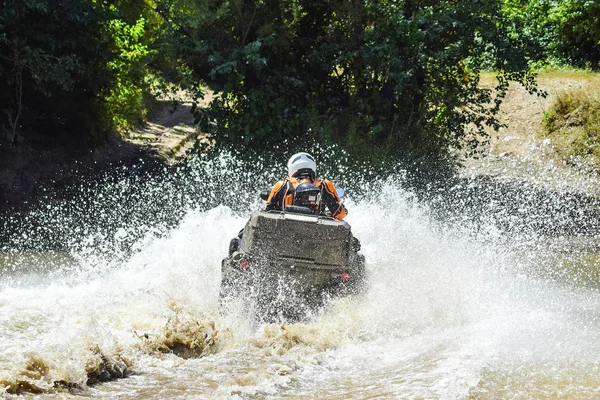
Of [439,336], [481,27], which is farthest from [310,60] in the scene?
[439,336]

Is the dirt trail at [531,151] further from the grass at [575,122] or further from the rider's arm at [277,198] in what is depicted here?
the rider's arm at [277,198]

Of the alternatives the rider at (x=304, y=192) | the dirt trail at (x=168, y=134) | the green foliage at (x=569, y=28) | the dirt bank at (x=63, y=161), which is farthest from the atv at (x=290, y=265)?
the green foliage at (x=569, y=28)

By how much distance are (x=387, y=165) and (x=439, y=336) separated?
8862 millimetres

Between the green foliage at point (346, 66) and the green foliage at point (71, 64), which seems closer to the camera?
the green foliage at point (71, 64)

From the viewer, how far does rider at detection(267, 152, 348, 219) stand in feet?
32.0

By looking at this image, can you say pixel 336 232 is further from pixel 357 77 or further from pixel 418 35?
pixel 357 77

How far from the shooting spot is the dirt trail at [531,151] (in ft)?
63.6

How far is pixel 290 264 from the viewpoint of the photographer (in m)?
8.84

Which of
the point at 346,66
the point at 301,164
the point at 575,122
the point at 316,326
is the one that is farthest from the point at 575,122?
the point at 316,326

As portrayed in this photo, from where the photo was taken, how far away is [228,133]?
1734 centimetres

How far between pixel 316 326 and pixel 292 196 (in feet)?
5.77

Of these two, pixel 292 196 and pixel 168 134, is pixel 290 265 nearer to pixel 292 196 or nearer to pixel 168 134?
pixel 292 196

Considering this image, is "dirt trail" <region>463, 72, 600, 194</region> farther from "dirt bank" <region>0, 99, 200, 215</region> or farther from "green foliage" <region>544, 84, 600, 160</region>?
"dirt bank" <region>0, 99, 200, 215</region>

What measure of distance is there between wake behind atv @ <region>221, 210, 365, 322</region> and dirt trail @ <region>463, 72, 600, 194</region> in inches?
393
